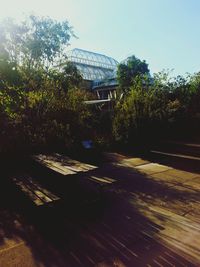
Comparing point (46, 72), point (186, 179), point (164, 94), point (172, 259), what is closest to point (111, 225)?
point (172, 259)

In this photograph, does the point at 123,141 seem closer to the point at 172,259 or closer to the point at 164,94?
the point at 164,94

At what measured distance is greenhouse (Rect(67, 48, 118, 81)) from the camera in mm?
42250

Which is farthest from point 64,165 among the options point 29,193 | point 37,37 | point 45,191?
point 37,37

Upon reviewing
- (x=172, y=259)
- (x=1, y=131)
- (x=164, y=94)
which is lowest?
(x=172, y=259)

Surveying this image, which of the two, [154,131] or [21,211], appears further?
[154,131]

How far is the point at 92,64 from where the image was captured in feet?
147

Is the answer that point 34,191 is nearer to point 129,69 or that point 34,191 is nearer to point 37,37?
point 37,37

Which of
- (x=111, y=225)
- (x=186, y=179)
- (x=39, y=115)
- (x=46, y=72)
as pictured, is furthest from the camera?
(x=46, y=72)

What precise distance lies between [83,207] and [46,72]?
5678 millimetres

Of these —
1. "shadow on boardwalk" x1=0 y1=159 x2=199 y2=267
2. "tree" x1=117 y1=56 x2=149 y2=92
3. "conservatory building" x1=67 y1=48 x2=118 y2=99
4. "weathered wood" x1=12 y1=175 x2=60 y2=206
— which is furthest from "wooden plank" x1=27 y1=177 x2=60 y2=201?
"conservatory building" x1=67 y1=48 x2=118 y2=99

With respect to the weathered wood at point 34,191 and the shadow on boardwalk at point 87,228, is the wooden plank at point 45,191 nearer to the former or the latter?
the weathered wood at point 34,191

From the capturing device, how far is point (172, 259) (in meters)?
2.70

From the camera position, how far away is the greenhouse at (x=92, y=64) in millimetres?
42250

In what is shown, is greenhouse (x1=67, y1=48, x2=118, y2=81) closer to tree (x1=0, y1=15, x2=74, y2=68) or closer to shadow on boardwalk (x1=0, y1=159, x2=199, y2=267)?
tree (x1=0, y1=15, x2=74, y2=68)
